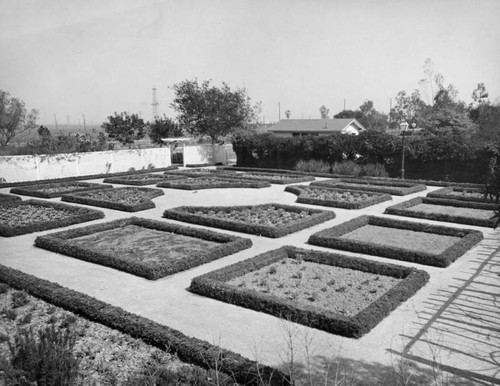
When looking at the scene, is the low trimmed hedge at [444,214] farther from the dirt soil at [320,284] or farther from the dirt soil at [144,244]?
the dirt soil at [144,244]

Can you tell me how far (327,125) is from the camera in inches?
1962

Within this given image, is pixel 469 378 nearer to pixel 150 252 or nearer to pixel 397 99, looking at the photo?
pixel 150 252

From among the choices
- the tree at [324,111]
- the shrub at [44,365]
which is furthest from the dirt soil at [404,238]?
the tree at [324,111]

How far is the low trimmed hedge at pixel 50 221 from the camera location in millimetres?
11961

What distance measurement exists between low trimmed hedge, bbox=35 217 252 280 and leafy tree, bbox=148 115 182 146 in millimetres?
31840

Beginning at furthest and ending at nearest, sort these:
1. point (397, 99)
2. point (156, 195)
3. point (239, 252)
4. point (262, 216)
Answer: point (397, 99), point (156, 195), point (262, 216), point (239, 252)

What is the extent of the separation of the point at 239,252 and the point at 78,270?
11.5ft

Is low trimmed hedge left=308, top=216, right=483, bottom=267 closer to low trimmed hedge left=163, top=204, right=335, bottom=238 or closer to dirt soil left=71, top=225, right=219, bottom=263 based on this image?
low trimmed hedge left=163, top=204, right=335, bottom=238

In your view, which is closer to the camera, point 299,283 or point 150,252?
point 299,283

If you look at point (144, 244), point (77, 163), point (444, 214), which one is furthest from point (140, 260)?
point (77, 163)

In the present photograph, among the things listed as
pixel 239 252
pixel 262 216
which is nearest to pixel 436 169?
pixel 262 216

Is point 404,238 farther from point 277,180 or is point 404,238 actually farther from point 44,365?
point 277,180

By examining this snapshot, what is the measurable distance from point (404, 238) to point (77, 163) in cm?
2072

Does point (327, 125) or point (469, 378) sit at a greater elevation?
point (327, 125)
